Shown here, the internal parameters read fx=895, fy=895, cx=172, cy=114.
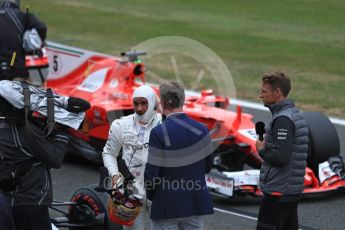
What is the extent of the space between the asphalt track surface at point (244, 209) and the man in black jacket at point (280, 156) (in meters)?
1.88

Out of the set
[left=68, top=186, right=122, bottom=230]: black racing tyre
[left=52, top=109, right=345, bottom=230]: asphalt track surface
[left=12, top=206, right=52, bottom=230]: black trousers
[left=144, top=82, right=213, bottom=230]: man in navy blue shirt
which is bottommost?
[left=52, top=109, right=345, bottom=230]: asphalt track surface

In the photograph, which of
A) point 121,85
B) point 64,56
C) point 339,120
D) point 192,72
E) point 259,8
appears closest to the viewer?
point 121,85

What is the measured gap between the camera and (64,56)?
37.9 feet

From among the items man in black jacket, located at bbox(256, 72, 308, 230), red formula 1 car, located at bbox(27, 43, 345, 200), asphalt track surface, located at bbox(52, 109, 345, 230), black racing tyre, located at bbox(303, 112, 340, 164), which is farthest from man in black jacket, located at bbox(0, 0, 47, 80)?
man in black jacket, located at bbox(256, 72, 308, 230)

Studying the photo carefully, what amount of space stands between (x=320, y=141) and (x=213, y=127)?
3.74 ft

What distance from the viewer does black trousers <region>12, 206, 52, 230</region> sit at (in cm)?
601

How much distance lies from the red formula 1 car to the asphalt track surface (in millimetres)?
153

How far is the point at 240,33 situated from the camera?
20.6 metres

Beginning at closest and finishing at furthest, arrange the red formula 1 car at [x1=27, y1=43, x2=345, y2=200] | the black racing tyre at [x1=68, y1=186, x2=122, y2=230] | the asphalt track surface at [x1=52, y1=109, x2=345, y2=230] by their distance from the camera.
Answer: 1. the black racing tyre at [x1=68, y1=186, x2=122, y2=230]
2. the asphalt track surface at [x1=52, y1=109, x2=345, y2=230]
3. the red formula 1 car at [x1=27, y1=43, x2=345, y2=200]

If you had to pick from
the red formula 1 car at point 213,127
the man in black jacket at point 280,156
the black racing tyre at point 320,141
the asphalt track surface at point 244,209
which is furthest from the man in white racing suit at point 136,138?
the black racing tyre at point 320,141

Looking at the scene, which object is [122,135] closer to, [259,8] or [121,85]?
[121,85]

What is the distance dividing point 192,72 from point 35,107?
10.8 m

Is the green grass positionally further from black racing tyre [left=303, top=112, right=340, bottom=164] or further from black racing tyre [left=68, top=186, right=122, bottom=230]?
black racing tyre [left=68, top=186, right=122, bottom=230]

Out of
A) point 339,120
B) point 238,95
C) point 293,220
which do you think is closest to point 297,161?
point 293,220
